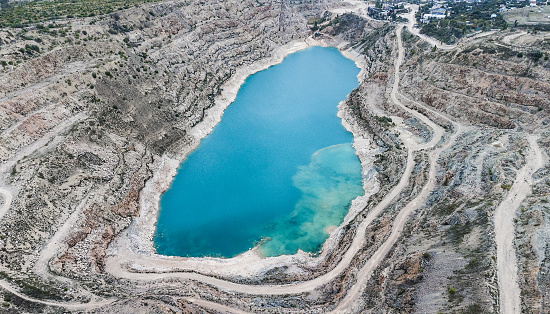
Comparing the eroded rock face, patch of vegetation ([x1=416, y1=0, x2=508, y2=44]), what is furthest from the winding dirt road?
patch of vegetation ([x1=416, y1=0, x2=508, y2=44])

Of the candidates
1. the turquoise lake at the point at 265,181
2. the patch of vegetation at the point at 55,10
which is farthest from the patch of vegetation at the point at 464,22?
the patch of vegetation at the point at 55,10

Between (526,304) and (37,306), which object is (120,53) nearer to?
(37,306)

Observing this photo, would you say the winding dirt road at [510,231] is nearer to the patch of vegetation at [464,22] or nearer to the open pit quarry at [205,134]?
A: the open pit quarry at [205,134]

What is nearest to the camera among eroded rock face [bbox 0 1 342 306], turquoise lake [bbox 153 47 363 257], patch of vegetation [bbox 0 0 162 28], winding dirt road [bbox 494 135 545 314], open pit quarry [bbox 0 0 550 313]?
winding dirt road [bbox 494 135 545 314]

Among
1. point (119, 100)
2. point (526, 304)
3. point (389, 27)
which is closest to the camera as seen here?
point (526, 304)

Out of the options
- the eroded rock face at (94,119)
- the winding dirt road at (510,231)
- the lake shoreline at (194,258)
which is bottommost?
the lake shoreline at (194,258)

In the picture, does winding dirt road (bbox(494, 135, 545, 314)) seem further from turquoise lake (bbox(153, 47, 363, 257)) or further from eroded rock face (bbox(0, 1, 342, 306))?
eroded rock face (bbox(0, 1, 342, 306))

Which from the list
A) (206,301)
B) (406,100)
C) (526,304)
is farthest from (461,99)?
(206,301)
